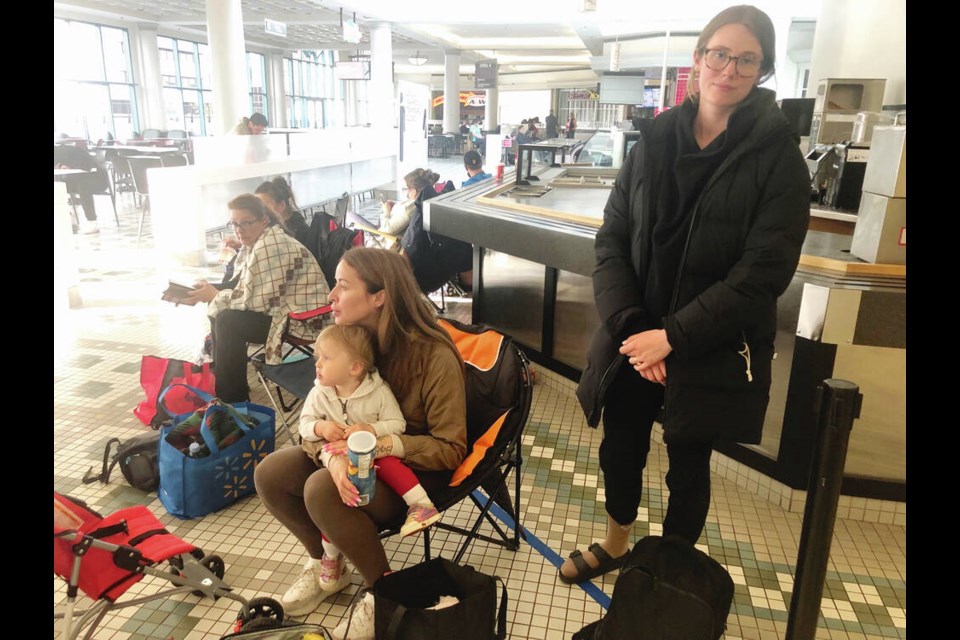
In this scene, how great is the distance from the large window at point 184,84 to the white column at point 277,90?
2.78 meters

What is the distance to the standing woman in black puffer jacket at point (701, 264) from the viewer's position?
1.56 meters

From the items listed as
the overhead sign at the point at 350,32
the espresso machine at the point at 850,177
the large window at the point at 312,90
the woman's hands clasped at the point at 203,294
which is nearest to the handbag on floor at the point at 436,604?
the woman's hands clasped at the point at 203,294

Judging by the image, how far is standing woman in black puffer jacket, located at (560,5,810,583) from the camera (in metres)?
1.56

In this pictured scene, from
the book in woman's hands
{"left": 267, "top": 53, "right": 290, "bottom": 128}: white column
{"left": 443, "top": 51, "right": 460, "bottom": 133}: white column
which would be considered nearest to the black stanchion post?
the book in woman's hands

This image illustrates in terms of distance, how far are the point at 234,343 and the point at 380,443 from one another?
165cm

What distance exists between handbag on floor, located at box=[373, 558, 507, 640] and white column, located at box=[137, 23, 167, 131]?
19360mm

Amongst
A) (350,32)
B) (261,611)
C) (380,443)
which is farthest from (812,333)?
(350,32)

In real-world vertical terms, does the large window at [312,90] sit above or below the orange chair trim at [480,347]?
above

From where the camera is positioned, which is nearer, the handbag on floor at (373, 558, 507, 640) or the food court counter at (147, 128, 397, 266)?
the handbag on floor at (373, 558, 507, 640)

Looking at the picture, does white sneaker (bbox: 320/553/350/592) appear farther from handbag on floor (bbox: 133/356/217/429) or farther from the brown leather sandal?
handbag on floor (bbox: 133/356/217/429)

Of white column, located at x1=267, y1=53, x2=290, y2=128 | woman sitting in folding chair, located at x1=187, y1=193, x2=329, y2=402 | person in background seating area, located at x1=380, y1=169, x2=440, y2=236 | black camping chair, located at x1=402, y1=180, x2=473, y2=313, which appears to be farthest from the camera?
white column, located at x1=267, y1=53, x2=290, y2=128

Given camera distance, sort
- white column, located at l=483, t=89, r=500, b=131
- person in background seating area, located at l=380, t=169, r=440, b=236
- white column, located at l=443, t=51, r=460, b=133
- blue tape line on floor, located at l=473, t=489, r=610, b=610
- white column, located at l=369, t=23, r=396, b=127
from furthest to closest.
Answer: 1. white column, located at l=483, t=89, r=500, b=131
2. white column, located at l=443, t=51, r=460, b=133
3. white column, located at l=369, t=23, r=396, b=127
4. person in background seating area, located at l=380, t=169, r=440, b=236
5. blue tape line on floor, located at l=473, t=489, r=610, b=610

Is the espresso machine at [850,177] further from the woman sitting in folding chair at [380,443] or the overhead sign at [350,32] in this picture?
the overhead sign at [350,32]
